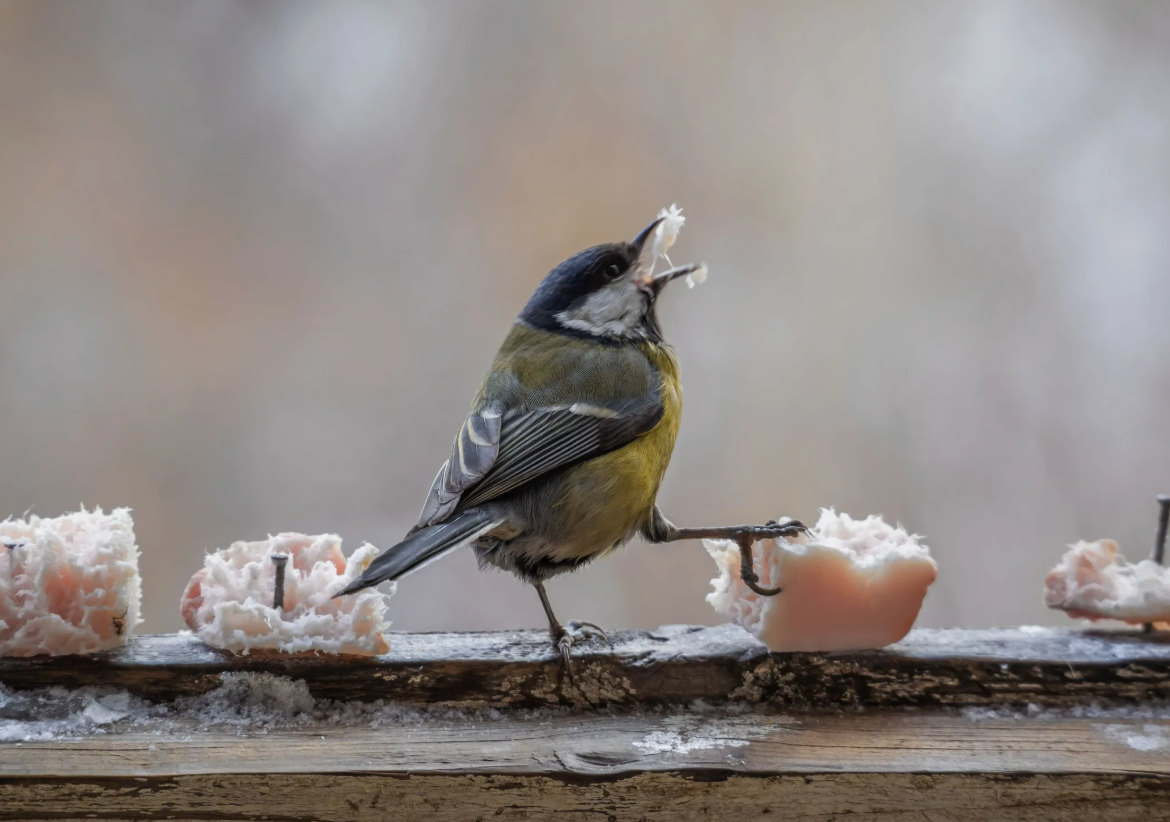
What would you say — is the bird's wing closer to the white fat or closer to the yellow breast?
the yellow breast

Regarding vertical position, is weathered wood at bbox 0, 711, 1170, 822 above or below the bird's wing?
below

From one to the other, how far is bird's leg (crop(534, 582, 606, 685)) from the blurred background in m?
0.34

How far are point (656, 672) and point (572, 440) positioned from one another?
32 centimetres

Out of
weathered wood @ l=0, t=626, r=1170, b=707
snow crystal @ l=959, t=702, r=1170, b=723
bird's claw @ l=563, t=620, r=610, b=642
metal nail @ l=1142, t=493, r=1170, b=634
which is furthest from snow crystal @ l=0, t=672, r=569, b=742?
metal nail @ l=1142, t=493, r=1170, b=634

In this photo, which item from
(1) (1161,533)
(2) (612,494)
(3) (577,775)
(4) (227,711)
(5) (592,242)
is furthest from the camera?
(5) (592,242)

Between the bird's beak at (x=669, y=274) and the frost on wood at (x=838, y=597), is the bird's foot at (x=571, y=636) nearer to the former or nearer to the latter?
the frost on wood at (x=838, y=597)

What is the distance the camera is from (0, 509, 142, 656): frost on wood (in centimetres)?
115

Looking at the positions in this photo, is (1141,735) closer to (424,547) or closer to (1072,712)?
(1072,712)

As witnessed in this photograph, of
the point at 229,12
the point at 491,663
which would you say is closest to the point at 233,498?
the point at 491,663

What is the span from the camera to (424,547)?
109cm

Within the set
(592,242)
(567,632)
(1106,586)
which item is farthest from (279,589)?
(1106,586)

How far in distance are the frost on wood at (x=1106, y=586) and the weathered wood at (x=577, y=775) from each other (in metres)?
0.24

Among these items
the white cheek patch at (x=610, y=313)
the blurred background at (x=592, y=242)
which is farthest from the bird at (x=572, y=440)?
the blurred background at (x=592, y=242)

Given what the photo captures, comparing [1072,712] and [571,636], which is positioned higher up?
[571,636]
